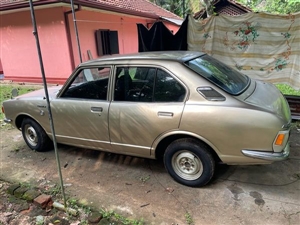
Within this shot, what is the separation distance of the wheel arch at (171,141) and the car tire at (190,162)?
50 millimetres

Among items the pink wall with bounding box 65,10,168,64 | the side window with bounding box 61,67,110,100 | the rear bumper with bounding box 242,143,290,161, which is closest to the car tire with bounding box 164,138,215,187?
the rear bumper with bounding box 242,143,290,161

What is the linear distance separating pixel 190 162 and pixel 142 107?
34.7 inches

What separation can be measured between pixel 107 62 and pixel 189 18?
3056 mm

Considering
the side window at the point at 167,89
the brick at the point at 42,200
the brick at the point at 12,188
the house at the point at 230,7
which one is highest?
the house at the point at 230,7

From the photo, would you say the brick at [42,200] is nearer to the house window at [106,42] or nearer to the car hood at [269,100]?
the car hood at [269,100]

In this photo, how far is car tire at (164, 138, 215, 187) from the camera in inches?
108

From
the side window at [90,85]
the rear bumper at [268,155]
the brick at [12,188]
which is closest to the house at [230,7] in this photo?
the side window at [90,85]

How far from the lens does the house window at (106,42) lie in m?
10.1

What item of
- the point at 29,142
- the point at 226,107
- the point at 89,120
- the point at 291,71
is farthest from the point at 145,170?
the point at 291,71

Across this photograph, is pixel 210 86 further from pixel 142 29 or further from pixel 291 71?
pixel 142 29

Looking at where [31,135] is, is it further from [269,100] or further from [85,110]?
[269,100]

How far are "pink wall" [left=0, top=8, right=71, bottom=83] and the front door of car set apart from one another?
254 inches

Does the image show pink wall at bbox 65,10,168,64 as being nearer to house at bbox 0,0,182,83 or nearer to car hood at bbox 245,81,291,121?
house at bbox 0,0,182,83

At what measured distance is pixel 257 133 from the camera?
2.38 metres
